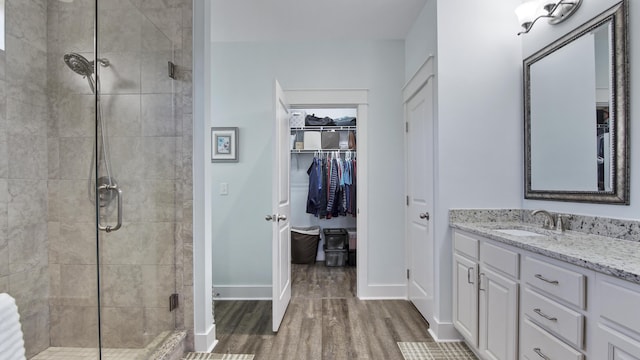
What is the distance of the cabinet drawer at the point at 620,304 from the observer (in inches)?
35.4

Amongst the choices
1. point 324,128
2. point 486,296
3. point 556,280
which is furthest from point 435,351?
point 324,128

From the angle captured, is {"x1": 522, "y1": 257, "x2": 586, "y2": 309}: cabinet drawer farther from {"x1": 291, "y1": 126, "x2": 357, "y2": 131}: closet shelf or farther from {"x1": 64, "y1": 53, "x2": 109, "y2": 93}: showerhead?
{"x1": 291, "y1": 126, "x2": 357, "y2": 131}: closet shelf

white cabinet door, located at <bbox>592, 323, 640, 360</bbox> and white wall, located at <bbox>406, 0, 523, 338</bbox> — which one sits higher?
white wall, located at <bbox>406, 0, 523, 338</bbox>

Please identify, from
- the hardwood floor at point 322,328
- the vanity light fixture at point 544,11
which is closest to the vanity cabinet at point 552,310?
the hardwood floor at point 322,328

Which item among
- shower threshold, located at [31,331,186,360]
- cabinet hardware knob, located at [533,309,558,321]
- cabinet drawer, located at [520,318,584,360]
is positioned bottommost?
shower threshold, located at [31,331,186,360]

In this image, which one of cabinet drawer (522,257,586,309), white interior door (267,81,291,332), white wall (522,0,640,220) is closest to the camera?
cabinet drawer (522,257,586,309)

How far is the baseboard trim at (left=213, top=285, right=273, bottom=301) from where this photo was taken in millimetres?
2975

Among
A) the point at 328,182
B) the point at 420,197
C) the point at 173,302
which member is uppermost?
the point at 328,182

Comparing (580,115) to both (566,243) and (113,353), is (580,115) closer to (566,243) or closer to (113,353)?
(566,243)

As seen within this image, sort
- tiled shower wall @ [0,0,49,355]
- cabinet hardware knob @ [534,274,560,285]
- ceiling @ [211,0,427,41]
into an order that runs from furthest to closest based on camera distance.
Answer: ceiling @ [211,0,427,41], tiled shower wall @ [0,0,49,355], cabinet hardware knob @ [534,274,560,285]

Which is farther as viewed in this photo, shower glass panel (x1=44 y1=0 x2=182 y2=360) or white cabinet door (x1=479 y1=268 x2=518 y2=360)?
shower glass panel (x1=44 y1=0 x2=182 y2=360)

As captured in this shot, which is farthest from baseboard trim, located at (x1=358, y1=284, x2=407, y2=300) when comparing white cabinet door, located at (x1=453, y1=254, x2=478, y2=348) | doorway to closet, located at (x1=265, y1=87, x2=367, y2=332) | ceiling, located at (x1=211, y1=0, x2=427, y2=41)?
ceiling, located at (x1=211, y1=0, x2=427, y2=41)

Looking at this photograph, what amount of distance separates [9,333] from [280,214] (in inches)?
61.1

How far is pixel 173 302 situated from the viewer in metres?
1.96
